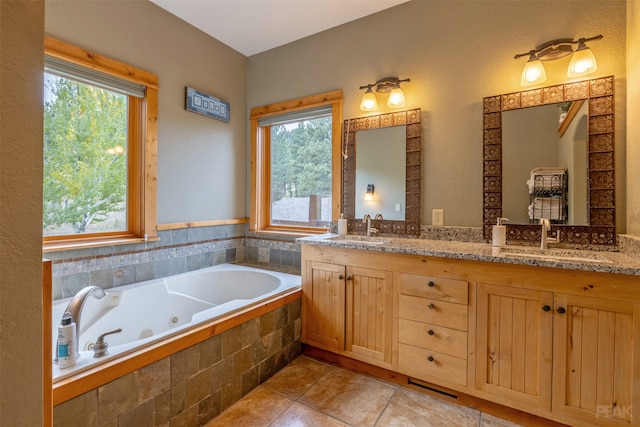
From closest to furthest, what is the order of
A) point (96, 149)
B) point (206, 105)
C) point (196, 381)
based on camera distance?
point (196, 381)
point (96, 149)
point (206, 105)

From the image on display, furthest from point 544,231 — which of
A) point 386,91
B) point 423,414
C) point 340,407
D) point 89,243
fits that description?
point 89,243

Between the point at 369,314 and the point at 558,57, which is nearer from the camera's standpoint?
the point at 558,57

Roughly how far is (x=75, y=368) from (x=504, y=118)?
8.54 feet

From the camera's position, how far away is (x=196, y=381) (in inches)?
59.7

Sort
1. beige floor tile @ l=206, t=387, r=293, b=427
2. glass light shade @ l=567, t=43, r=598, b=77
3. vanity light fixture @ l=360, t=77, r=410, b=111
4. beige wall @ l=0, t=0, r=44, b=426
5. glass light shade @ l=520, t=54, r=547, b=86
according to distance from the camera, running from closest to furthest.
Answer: beige wall @ l=0, t=0, r=44, b=426 < beige floor tile @ l=206, t=387, r=293, b=427 < glass light shade @ l=567, t=43, r=598, b=77 < glass light shade @ l=520, t=54, r=547, b=86 < vanity light fixture @ l=360, t=77, r=410, b=111

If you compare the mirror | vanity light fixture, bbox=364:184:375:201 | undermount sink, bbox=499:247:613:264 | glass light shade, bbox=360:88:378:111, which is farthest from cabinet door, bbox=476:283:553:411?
glass light shade, bbox=360:88:378:111

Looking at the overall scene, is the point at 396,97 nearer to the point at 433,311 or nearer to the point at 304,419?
the point at 433,311

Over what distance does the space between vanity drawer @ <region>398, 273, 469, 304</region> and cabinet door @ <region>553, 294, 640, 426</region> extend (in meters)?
0.42

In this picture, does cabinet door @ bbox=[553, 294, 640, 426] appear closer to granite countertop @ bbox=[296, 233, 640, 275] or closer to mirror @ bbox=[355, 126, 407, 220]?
granite countertop @ bbox=[296, 233, 640, 275]

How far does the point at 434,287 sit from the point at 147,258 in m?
2.11

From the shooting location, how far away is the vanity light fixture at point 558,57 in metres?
1.69

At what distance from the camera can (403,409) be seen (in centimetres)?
168

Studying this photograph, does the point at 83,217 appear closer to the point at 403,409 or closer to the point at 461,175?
the point at 403,409

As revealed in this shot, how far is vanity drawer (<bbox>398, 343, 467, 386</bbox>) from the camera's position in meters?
1.66
